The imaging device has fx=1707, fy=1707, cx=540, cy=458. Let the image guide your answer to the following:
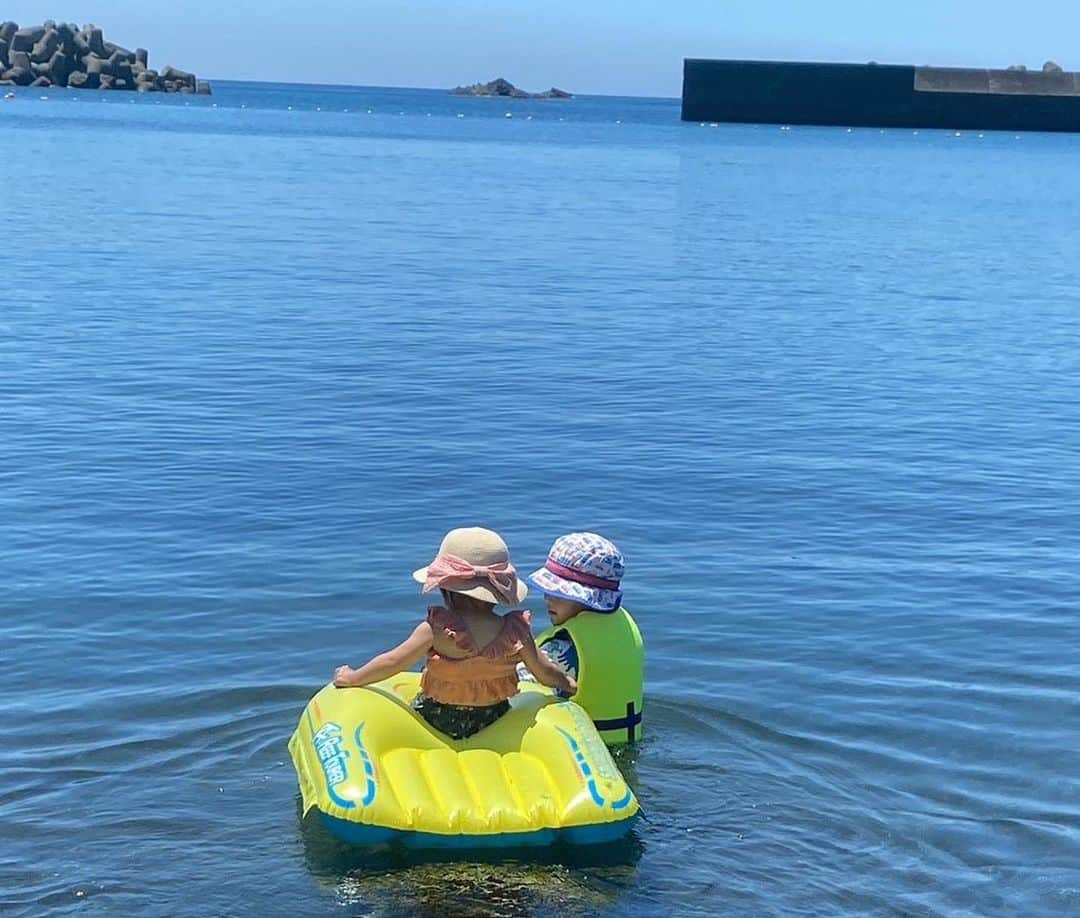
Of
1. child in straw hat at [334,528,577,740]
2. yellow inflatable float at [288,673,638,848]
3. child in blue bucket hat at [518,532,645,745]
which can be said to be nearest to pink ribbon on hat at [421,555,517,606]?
child in straw hat at [334,528,577,740]

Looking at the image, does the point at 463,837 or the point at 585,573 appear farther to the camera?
the point at 585,573

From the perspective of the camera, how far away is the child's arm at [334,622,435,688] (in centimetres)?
690

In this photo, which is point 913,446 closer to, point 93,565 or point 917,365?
point 917,365

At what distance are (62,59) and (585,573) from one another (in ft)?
508

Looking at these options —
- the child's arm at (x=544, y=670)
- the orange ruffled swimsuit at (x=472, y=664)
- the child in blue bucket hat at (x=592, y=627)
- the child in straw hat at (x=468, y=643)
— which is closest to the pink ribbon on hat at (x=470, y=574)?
the child in straw hat at (x=468, y=643)

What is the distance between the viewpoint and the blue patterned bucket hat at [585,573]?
7.54 meters

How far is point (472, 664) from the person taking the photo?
690cm

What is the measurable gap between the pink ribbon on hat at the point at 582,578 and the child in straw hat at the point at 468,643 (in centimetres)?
54

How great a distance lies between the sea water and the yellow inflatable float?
163 mm

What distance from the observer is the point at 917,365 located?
66.6ft

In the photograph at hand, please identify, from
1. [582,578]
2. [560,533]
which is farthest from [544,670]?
[560,533]

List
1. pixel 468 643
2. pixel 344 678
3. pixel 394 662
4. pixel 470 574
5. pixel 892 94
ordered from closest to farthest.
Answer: pixel 470 574 → pixel 468 643 → pixel 394 662 → pixel 344 678 → pixel 892 94

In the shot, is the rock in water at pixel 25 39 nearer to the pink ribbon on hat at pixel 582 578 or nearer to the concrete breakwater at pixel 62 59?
the concrete breakwater at pixel 62 59

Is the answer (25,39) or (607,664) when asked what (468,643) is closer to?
(607,664)
